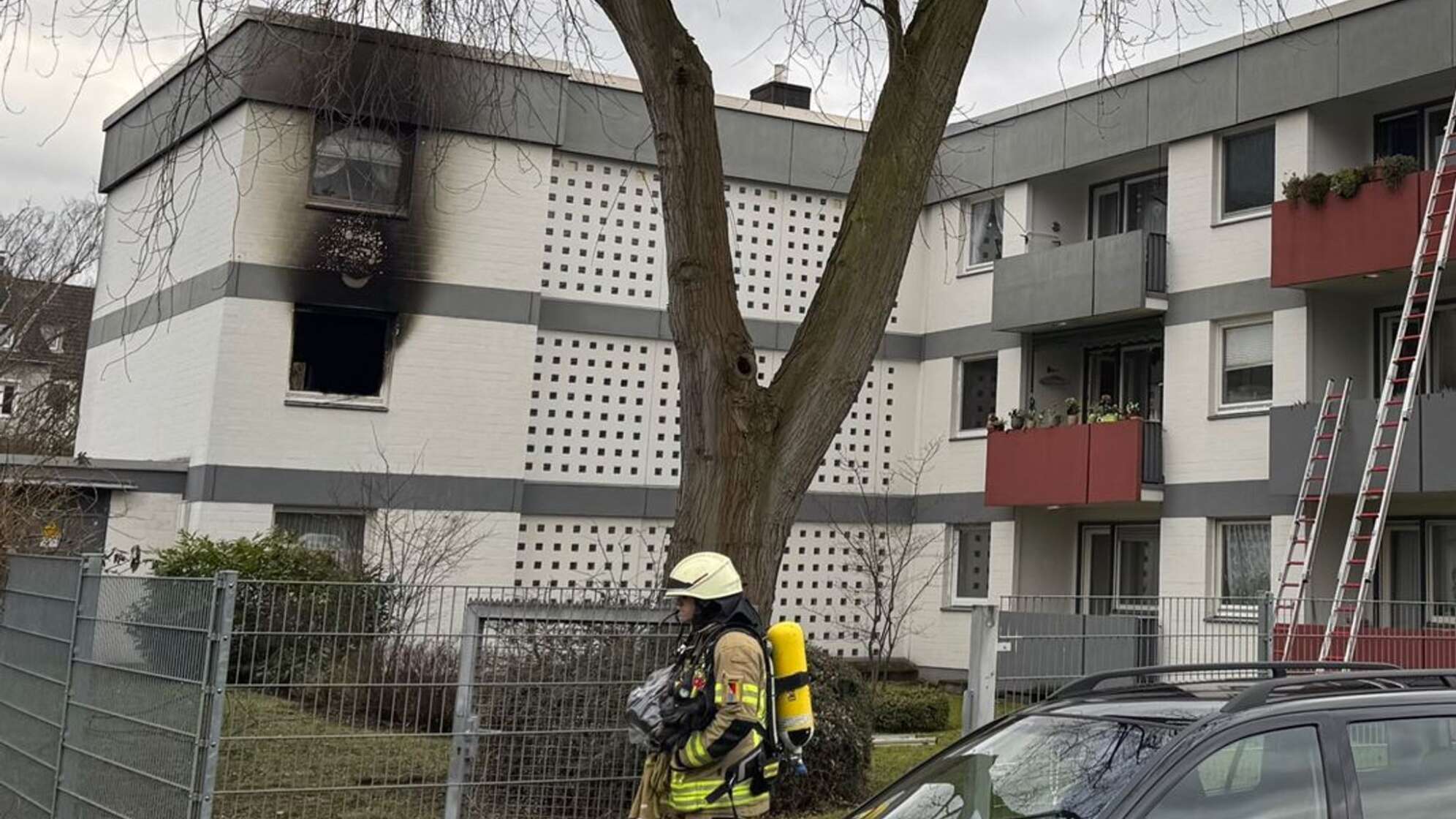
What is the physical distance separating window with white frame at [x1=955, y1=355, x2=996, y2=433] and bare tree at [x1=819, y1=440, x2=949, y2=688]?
2.12ft

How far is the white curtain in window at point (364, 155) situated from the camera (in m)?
22.0

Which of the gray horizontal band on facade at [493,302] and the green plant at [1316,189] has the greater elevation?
the green plant at [1316,189]

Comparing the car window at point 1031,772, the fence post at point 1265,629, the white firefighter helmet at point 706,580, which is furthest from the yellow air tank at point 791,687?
the fence post at point 1265,629

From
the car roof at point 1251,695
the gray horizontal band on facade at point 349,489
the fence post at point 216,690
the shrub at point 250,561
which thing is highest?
the gray horizontal band on facade at point 349,489

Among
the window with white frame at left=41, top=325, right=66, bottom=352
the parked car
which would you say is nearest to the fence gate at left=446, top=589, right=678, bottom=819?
the parked car

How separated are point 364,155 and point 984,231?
1074 centimetres

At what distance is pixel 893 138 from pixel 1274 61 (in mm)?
13272

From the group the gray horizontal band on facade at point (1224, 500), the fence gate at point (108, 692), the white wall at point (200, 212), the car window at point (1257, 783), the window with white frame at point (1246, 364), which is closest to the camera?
the car window at point (1257, 783)

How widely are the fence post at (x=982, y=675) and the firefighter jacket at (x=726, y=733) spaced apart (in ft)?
11.7

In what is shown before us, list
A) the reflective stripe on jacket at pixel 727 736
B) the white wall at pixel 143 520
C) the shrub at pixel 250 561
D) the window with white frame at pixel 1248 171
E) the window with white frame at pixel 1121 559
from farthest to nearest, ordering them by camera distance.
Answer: the window with white frame at pixel 1121 559
the white wall at pixel 143 520
the window with white frame at pixel 1248 171
the shrub at pixel 250 561
the reflective stripe on jacket at pixel 727 736

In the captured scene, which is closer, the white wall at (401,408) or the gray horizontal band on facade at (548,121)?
the gray horizontal band on facade at (548,121)

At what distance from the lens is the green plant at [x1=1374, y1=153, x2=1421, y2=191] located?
18141 mm

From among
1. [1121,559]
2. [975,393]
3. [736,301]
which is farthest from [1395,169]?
[736,301]

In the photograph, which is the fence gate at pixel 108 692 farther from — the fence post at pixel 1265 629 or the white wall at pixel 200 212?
the white wall at pixel 200 212
